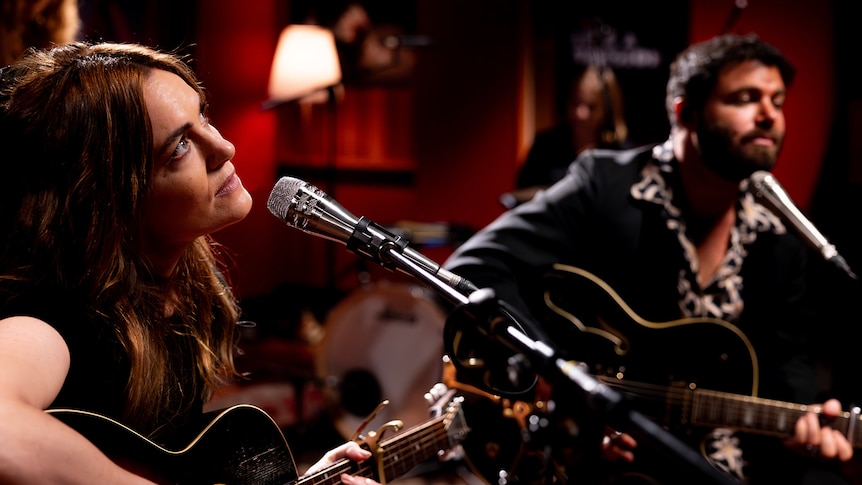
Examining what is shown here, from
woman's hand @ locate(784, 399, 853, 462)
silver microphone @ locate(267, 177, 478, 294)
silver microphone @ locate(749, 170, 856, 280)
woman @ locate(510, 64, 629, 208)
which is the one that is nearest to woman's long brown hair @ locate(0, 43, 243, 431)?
silver microphone @ locate(267, 177, 478, 294)

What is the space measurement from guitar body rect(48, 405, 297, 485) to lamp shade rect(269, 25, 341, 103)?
173 inches

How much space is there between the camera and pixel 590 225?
2.78 m

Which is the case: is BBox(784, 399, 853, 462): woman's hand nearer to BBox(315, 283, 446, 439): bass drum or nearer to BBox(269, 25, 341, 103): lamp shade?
BBox(315, 283, 446, 439): bass drum

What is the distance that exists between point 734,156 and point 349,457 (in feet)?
5.44

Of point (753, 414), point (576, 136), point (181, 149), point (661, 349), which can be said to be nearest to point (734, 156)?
point (661, 349)

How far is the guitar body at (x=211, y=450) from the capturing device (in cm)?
140

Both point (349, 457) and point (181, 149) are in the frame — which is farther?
point (349, 457)

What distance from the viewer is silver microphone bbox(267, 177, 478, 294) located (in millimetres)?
1379

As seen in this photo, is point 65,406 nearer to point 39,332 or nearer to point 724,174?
point 39,332

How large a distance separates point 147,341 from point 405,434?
62cm

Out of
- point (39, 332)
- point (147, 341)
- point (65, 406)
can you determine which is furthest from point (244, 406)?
point (39, 332)

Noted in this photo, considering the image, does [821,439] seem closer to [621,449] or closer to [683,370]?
[683,370]

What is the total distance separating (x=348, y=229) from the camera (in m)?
1.39

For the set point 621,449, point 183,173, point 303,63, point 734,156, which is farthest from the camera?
point 303,63
